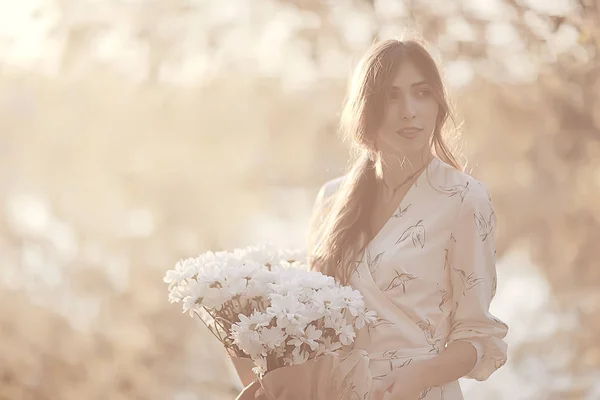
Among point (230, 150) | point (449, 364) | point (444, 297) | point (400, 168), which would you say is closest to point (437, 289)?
point (444, 297)

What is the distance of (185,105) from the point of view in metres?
2.55

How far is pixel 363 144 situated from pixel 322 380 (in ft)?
1.49

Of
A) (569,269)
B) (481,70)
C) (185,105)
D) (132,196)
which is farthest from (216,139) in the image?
(569,269)

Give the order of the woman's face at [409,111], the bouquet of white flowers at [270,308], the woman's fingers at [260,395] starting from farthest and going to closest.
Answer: the woman's face at [409,111]
the woman's fingers at [260,395]
the bouquet of white flowers at [270,308]

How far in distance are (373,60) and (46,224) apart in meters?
1.54

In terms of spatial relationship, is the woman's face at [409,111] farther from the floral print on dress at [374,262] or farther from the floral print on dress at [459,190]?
the floral print on dress at [374,262]

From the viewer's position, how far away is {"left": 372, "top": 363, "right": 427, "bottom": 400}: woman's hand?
1.31 metres

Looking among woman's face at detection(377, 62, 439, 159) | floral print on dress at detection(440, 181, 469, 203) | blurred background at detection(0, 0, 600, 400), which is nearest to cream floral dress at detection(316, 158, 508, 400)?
floral print on dress at detection(440, 181, 469, 203)

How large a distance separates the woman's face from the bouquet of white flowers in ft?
1.03

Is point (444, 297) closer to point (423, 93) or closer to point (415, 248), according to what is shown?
point (415, 248)

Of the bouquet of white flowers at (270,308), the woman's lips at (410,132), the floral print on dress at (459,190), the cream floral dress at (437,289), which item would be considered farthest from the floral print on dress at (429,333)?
the woman's lips at (410,132)

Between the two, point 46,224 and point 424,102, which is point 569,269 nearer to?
point 424,102

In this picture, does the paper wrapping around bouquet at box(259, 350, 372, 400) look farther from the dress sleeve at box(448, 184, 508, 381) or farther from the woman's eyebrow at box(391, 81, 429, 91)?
the woman's eyebrow at box(391, 81, 429, 91)

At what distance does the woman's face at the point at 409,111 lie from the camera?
141cm
